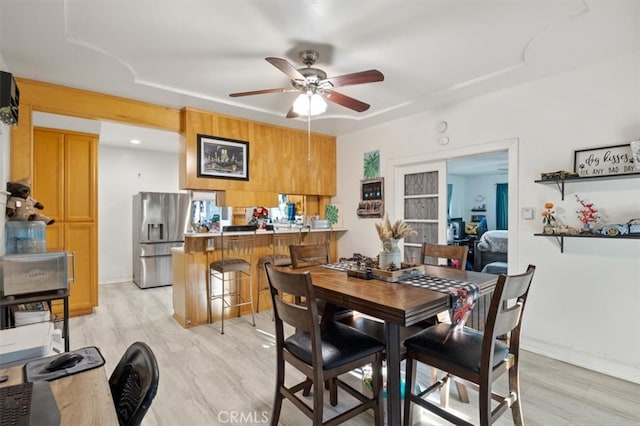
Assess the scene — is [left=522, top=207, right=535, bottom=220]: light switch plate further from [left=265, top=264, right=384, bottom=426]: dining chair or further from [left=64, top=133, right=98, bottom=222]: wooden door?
[left=64, top=133, right=98, bottom=222]: wooden door

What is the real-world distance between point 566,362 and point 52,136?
5.99m

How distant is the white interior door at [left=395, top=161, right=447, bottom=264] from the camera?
373 centimetres

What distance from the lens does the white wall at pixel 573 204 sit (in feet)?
7.99

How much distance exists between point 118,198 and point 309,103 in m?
4.97

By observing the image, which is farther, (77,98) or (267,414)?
(77,98)

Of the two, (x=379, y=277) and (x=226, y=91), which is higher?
(x=226, y=91)

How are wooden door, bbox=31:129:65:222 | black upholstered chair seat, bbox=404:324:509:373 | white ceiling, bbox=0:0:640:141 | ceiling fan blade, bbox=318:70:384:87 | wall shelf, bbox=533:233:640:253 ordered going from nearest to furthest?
black upholstered chair seat, bbox=404:324:509:373
white ceiling, bbox=0:0:640:141
ceiling fan blade, bbox=318:70:384:87
wall shelf, bbox=533:233:640:253
wooden door, bbox=31:129:65:222

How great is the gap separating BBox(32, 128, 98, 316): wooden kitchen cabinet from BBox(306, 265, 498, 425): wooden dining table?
3.76m

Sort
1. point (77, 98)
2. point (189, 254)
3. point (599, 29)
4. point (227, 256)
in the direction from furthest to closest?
point (227, 256) < point (189, 254) < point (77, 98) < point (599, 29)

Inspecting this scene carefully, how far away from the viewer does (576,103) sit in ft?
8.75

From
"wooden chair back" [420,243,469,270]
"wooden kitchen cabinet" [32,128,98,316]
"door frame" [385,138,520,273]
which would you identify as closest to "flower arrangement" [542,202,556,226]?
"door frame" [385,138,520,273]

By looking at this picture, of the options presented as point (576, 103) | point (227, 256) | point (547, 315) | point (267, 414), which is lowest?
point (267, 414)

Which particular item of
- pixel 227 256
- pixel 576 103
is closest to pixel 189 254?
pixel 227 256

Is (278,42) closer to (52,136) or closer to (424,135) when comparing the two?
(424,135)
